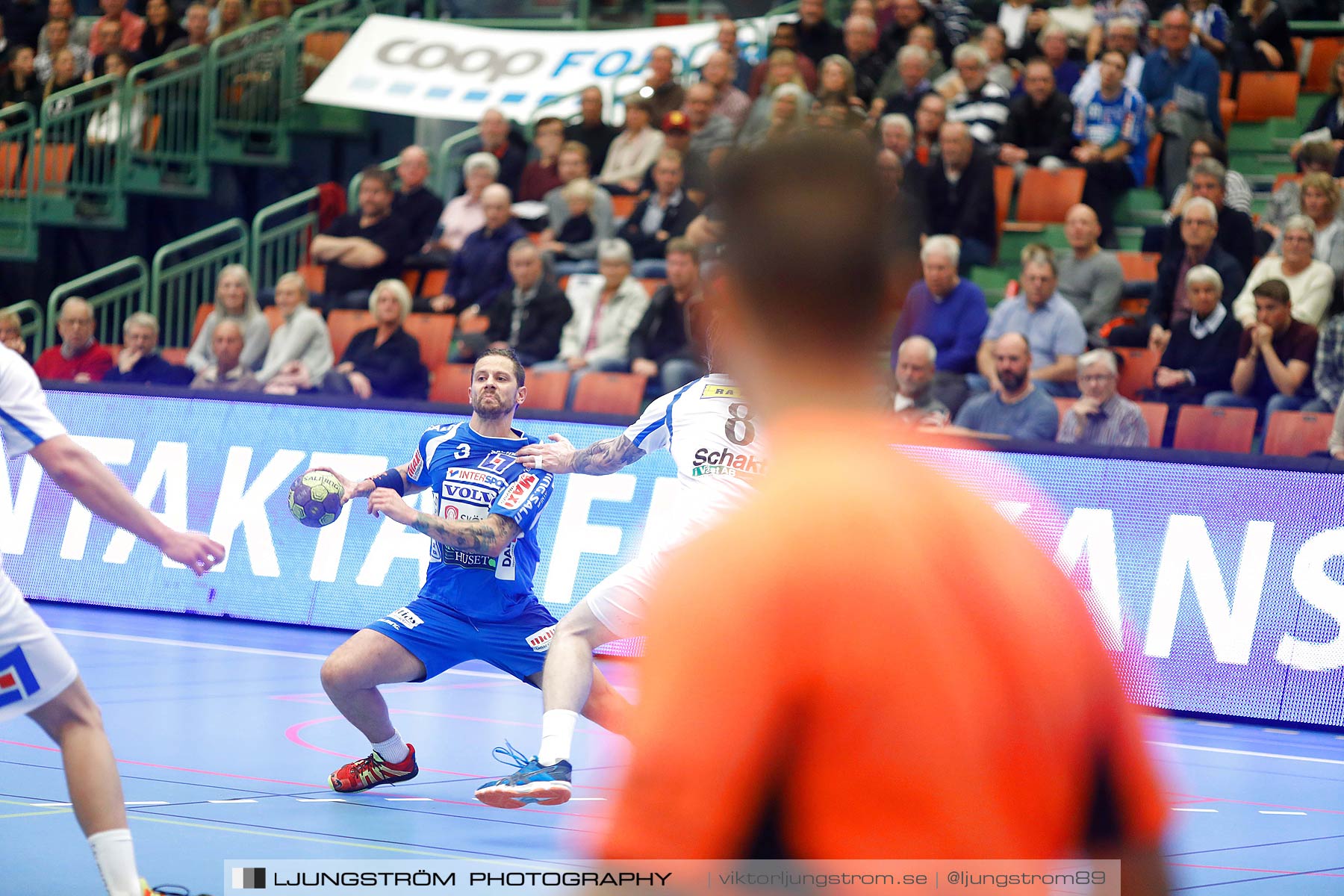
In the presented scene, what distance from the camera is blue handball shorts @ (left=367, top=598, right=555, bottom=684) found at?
6.88m

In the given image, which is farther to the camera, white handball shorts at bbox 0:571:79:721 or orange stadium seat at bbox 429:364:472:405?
orange stadium seat at bbox 429:364:472:405

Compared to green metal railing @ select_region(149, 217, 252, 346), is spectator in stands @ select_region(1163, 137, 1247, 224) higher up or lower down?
higher up

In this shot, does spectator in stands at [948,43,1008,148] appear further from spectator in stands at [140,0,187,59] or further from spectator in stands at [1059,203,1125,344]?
spectator in stands at [140,0,187,59]

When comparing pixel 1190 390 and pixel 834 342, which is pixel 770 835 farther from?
pixel 1190 390

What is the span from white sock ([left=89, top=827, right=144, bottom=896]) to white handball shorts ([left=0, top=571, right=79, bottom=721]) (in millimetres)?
411

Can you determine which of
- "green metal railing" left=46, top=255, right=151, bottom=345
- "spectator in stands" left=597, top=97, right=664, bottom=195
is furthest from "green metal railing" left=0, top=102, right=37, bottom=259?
"spectator in stands" left=597, top=97, right=664, bottom=195

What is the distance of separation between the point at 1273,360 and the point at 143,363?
31.8 ft

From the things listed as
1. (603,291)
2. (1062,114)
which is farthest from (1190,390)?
(603,291)

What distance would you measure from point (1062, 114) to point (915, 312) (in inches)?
121

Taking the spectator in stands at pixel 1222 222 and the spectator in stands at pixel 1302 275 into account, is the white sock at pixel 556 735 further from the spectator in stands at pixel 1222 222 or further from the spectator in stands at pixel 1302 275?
the spectator in stands at pixel 1222 222

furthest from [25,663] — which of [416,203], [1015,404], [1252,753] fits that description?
[416,203]

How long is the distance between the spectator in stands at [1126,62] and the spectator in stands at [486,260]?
4.78 m

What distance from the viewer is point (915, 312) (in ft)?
41.7

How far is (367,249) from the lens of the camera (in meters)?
15.9
